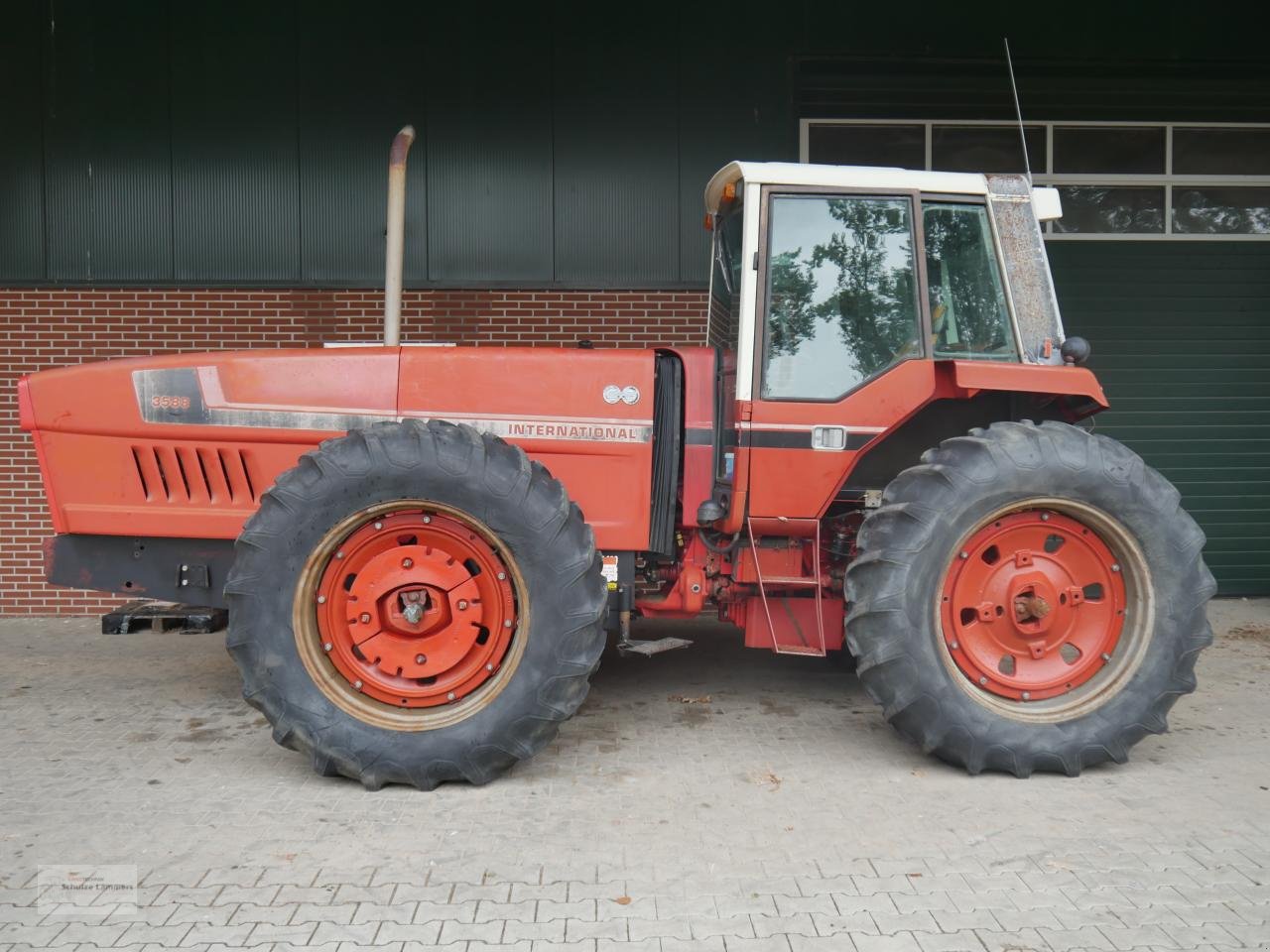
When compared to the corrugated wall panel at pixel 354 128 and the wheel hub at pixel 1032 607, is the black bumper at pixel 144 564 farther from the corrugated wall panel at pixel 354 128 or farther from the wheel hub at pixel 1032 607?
the corrugated wall panel at pixel 354 128

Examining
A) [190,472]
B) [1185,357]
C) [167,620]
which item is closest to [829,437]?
[190,472]

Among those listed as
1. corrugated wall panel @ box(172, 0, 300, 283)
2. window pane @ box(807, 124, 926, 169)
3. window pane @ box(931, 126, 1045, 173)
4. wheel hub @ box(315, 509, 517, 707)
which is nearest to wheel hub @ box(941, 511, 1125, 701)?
wheel hub @ box(315, 509, 517, 707)

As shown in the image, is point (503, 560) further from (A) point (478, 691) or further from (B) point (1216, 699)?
(B) point (1216, 699)

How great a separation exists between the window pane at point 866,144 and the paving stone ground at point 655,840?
16.1ft

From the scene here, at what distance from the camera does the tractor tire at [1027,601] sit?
4250mm

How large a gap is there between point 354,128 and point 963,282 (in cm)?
527

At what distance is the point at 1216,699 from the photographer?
5633 millimetres

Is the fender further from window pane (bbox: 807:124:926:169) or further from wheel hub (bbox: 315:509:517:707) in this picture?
window pane (bbox: 807:124:926:169)

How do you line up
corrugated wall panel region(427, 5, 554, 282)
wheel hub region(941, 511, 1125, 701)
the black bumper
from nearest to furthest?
wheel hub region(941, 511, 1125, 701) → the black bumper → corrugated wall panel region(427, 5, 554, 282)

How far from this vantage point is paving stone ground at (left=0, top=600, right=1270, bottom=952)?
3.14 meters

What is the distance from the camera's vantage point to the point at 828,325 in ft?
15.3

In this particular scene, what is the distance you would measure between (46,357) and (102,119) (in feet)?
6.26

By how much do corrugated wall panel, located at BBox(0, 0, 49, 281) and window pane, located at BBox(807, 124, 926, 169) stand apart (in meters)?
6.14
